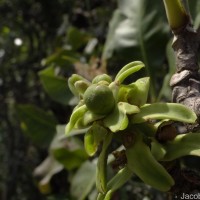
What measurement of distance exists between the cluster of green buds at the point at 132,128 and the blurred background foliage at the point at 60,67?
0.48 m

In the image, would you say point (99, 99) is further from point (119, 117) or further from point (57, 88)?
point (57, 88)

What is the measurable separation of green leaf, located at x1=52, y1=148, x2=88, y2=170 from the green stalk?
2.91ft

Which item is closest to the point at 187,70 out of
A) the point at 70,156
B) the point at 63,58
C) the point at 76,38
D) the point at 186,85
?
the point at 186,85

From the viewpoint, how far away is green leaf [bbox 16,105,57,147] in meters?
1.64

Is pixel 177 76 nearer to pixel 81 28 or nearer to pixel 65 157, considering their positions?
pixel 65 157

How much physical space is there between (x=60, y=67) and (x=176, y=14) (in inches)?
47.5

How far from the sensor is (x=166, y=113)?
21.6 inches

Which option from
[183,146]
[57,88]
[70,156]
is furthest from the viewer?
[57,88]

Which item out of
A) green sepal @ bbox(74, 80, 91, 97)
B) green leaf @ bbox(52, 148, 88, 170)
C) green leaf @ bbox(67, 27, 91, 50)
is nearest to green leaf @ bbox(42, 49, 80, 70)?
green leaf @ bbox(67, 27, 91, 50)

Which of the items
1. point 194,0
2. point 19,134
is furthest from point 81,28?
point 194,0

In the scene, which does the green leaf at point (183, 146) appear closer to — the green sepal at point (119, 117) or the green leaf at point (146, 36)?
the green sepal at point (119, 117)

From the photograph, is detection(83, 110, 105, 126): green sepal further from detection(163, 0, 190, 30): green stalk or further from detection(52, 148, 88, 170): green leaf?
detection(52, 148, 88, 170): green leaf

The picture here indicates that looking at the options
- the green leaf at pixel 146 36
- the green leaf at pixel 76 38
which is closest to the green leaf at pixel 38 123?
the green leaf at pixel 76 38

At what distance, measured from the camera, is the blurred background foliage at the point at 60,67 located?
1229 millimetres
